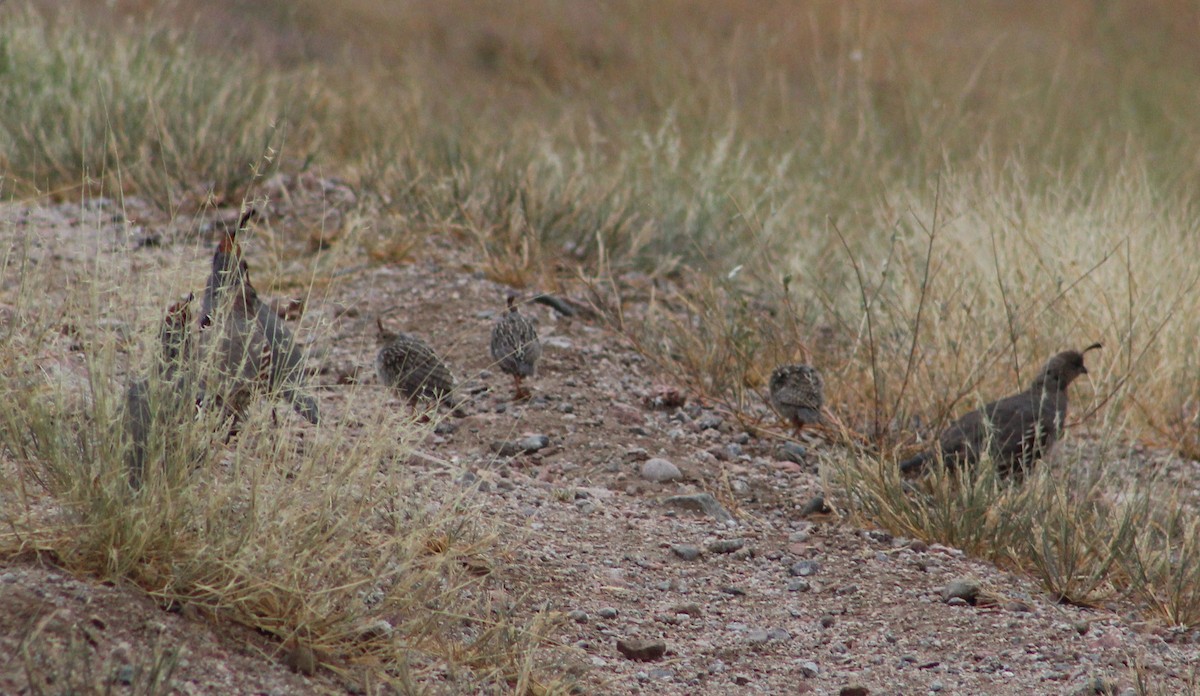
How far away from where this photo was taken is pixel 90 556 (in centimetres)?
279

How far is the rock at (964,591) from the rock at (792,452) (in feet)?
4.09

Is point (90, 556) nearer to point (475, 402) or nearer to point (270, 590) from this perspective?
point (270, 590)

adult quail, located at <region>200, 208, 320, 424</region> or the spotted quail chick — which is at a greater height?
adult quail, located at <region>200, 208, 320, 424</region>

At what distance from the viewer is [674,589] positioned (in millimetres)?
3848

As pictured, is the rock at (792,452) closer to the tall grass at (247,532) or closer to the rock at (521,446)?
the rock at (521,446)

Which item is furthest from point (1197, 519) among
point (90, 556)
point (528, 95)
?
point (528, 95)

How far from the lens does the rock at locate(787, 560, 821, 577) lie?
160 inches

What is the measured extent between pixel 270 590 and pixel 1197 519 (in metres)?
2.92

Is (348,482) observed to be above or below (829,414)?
above

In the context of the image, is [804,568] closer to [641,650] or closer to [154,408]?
[641,650]

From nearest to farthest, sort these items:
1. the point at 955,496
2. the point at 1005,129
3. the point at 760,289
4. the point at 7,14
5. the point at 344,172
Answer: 1. the point at 955,496
2. the point at 760,289
3. the point at 344,172
4. the point at 7,14
5. the point at 1005,129

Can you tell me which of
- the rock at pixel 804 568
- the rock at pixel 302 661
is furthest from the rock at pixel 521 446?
the rock at pixel 302 661

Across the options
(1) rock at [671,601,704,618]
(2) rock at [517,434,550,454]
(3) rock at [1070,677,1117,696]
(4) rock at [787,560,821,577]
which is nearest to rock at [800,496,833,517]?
(4) rock at [787,560,821,577]

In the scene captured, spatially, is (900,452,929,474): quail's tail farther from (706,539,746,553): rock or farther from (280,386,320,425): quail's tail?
(280,386,320,425): quail's tail
